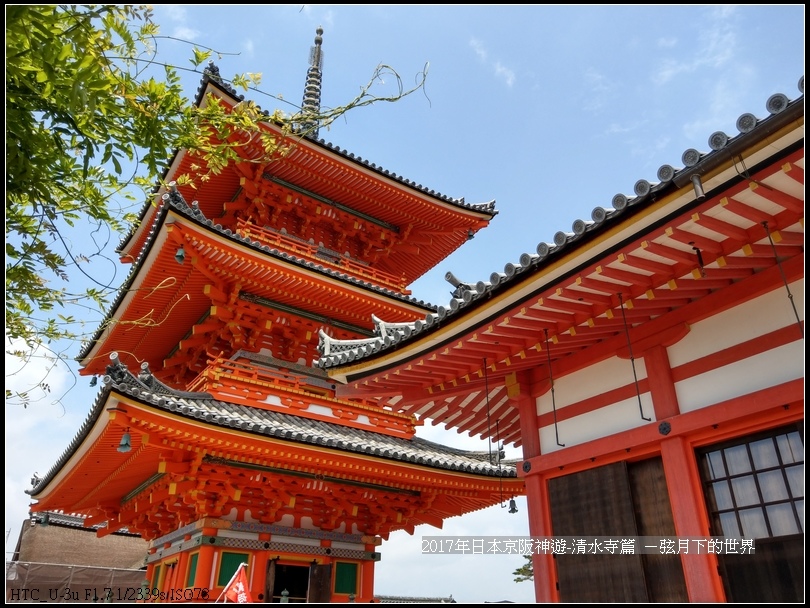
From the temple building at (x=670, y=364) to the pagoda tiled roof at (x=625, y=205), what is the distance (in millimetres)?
12

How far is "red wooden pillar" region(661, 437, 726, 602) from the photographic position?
15.7 feet

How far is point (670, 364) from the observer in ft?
18.8

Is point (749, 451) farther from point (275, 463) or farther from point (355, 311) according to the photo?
point (355, 311)

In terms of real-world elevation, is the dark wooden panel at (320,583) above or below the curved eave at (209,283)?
below

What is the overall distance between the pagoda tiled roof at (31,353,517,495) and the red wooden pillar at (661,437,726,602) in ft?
16.7

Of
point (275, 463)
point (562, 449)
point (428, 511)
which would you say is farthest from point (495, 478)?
point (562, 449)

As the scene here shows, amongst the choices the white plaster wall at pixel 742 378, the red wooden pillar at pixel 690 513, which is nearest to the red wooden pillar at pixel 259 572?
the red wooden pillar at pixel 690 513

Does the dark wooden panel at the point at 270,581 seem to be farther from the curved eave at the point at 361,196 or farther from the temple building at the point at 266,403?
the curved eave at the point at 361,196

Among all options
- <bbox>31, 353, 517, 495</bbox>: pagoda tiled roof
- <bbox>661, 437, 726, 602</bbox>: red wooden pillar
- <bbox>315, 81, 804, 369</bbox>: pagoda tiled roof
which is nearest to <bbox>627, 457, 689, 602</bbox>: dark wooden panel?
<bbox>661, 437, 726, 602</bbox>: red wooden pillar

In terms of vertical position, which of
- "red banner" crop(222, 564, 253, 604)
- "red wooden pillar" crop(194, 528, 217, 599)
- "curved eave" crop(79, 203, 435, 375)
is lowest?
"red banner" crop(222, 564, 253, 604)

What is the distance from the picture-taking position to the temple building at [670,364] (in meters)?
4.41

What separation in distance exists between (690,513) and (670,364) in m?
1.42

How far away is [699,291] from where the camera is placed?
5.51 m

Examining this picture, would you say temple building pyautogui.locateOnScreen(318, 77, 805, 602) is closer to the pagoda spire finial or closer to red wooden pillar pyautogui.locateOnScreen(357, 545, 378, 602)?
red wooden pillar pyautogui.locateOnScreen(357, 545, 378, 602)
